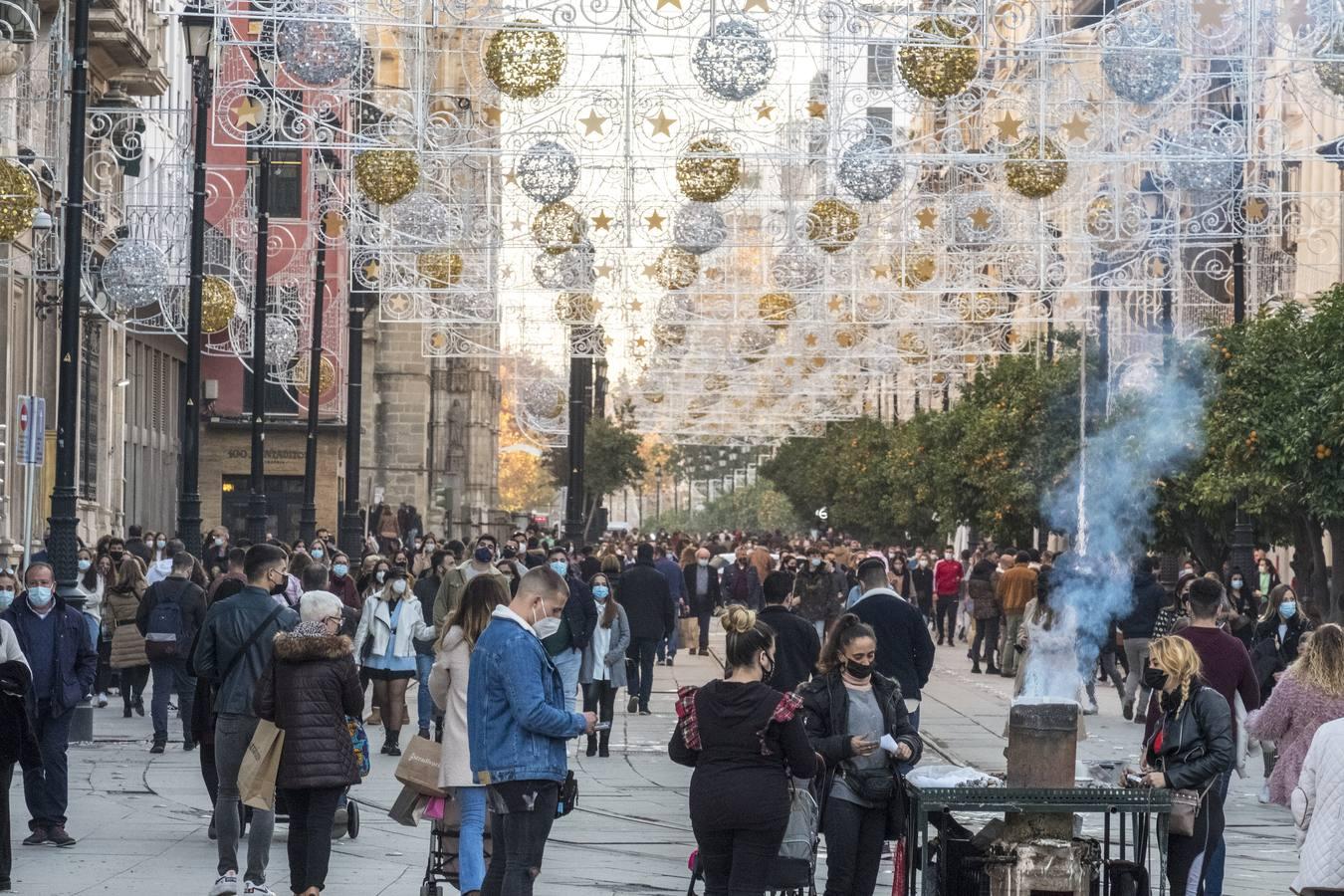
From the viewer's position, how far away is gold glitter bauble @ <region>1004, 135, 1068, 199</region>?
82.8ft

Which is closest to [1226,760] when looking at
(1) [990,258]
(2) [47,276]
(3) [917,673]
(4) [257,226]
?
(3) [917,673]

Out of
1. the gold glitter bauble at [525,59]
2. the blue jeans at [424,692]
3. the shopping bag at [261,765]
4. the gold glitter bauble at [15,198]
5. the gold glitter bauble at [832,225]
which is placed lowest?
the blue jeans at [424,692]

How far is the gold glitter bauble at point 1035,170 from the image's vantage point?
2523cm

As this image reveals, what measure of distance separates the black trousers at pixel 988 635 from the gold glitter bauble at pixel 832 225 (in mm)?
6701

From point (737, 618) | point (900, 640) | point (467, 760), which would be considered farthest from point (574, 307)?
point (467, 760)

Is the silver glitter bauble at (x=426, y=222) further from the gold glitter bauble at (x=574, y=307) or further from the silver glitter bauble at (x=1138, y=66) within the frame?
the silver glitter bauble at (x=1138, y=66)

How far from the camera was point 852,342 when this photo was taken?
48.6 metres

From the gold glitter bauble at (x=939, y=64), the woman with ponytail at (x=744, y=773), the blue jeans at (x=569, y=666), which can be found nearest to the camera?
the woman with ponytail at (x=744, y=773)

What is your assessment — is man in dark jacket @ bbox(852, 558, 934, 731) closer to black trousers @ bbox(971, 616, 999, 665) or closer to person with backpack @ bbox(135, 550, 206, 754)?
person with backpack @ bbox(135, 550, 206, 754)

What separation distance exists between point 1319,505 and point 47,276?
704 inches

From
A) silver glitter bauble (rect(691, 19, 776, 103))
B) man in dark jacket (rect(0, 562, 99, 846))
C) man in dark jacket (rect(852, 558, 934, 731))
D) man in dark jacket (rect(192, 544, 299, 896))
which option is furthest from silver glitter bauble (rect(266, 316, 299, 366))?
man in dark jacket (rect(192, 544, 299, 896))

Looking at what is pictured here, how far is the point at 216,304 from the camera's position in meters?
34.2

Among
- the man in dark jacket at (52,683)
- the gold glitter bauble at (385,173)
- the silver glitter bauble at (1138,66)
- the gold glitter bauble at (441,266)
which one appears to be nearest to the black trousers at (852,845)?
the man in dark jacket at (52,683)

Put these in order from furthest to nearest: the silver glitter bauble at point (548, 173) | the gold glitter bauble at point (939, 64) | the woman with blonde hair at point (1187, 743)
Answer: the silver glitter bauble at point (548, 173) → the gold glitter bauble at point (939, 64) → the woman with blonde hair at point (1187, 743)
